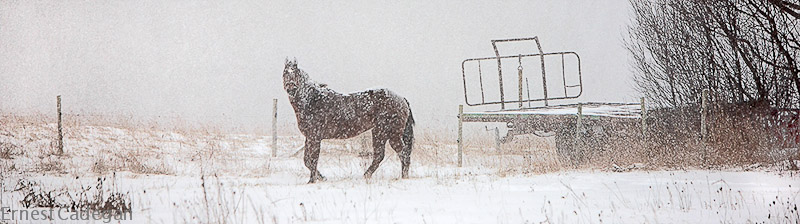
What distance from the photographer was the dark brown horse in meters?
6.42

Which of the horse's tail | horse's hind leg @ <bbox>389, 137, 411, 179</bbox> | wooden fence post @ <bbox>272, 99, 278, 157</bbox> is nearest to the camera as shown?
horse's hind leg @ <bbox>389, 137, 411, 179</bbox>

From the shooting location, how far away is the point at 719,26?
8.40 metres

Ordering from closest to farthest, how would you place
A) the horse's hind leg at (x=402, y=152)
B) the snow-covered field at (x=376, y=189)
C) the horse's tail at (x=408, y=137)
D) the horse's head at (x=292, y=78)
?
1. the snow-covered field at (x=376, y=189)
2. the horse's head at (x=292, y=78)
3. the horse's hind leg at (x=402, y=152)
4. the horse's tail at (x=408, y=137)

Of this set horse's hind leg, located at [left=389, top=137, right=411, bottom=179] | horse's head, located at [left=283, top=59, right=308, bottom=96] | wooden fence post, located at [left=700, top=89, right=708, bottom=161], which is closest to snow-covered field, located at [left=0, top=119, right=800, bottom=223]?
horse's hind leg, located at [left=389, top=137, right=411, bottom=179]

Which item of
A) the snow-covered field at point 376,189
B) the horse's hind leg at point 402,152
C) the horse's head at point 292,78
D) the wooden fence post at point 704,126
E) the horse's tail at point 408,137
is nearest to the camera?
the snow-covered field at point 376,189

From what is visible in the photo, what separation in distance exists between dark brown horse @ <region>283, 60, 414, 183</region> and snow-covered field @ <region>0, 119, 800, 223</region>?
0.44 metres

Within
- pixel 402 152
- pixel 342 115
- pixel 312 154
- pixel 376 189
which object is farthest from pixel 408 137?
pixel 376 189

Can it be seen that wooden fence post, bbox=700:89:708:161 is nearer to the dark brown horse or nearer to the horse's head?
the dark brown horse

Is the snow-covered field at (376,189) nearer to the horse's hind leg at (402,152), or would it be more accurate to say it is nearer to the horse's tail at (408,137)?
the horse's hind leg at (402,152)

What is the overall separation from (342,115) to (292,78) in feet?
2.45

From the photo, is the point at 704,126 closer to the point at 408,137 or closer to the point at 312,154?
the point at 408,137

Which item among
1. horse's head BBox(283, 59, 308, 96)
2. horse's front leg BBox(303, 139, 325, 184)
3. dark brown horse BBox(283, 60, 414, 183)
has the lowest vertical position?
horse's front leg BBox(303, 139, 325, 184)

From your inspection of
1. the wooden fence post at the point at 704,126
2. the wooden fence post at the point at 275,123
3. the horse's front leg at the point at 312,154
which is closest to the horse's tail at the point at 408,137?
the horse's front leg at the point at 312,154

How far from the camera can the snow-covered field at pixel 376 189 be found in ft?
12.7
